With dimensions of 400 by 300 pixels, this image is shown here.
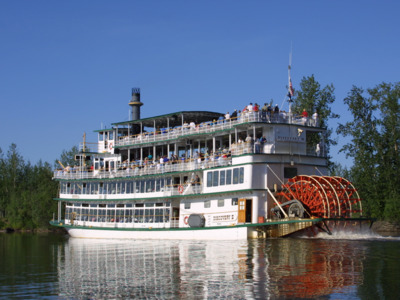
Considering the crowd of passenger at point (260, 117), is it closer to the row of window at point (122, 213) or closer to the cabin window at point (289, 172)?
the cabin window at point (289, 172)

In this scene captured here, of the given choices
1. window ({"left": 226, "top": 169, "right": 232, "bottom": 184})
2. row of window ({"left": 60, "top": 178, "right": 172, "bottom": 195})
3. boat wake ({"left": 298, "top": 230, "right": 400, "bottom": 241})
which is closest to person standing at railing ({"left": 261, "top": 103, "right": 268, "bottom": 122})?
window ({"left": 226, "top": 169, "right": 232, "bottom": 184})

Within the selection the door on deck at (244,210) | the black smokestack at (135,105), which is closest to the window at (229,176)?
the door on deck at (244,210)

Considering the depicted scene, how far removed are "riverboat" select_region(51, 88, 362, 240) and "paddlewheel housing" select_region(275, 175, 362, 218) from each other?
52mm

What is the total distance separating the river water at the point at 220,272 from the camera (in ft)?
48.6

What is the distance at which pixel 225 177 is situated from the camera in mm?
30938

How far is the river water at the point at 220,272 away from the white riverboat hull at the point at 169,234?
156 cm

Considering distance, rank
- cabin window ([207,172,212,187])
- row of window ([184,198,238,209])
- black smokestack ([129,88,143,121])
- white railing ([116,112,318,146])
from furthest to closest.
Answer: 1. black smokestack ([129,88,143,121])
2. cabin window ([207,172,212,187])
3. row of window ([184,198,238,209])
4. white railing ([116,112,318,146])

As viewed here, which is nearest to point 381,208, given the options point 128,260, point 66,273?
point 128,260

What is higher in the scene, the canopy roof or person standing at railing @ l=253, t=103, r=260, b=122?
the canopy roof

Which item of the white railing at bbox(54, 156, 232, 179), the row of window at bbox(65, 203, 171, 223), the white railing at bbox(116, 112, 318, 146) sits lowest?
the row of window at bbox(65, 203, 171, 223)

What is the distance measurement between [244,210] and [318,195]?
12.9 ft

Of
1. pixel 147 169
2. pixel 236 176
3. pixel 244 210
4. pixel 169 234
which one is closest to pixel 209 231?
pixel 244 210

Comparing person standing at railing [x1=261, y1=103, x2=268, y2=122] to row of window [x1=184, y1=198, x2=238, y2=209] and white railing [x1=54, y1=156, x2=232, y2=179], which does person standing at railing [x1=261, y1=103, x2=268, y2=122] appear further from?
row of window [x1=184, y1=198, x2=238, y2=209]

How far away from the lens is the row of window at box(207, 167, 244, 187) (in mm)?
29969
